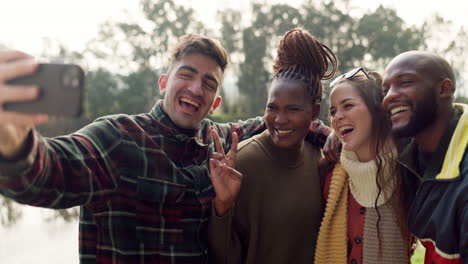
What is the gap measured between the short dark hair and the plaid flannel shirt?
0.40 metres

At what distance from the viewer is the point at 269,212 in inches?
94.2

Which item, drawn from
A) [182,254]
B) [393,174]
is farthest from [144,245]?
[393,174]

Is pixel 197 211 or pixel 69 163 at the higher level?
pixel 69 163

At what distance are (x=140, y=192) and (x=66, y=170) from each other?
0.46 m

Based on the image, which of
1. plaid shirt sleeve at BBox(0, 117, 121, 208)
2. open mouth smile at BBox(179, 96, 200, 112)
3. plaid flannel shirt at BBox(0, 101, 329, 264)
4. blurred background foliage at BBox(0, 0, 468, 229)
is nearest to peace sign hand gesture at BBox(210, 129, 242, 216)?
plaid flannel shirt at BBox(0, 101, 329, 264)

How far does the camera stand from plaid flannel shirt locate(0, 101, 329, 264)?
210cm

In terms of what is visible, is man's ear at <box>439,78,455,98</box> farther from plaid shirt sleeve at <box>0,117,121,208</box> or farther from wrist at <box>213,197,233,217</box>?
plaid shirt sleeve at <box>0,117,121,208</box>

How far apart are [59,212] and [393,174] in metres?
9.72

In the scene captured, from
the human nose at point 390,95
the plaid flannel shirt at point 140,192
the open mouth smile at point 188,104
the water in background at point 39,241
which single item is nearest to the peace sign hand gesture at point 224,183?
the plaid flannel shirt at point 140,192

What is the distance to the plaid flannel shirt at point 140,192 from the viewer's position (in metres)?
2.10

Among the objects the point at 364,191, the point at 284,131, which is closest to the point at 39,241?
the point at 284,131

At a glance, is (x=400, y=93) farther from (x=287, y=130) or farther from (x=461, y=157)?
(x=287, y=130)

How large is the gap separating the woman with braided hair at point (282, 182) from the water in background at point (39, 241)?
5.49 meters

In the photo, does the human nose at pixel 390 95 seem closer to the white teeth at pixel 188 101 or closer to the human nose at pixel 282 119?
the human nose at pixel 282 119
